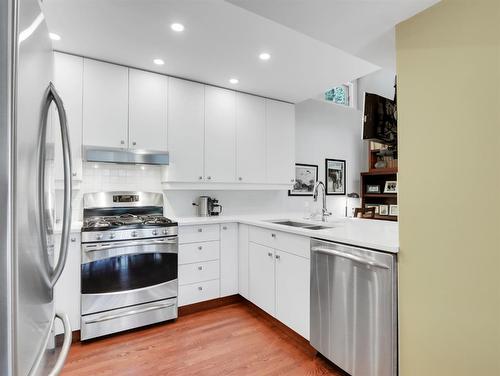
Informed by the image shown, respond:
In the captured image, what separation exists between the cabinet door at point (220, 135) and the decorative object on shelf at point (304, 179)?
120 cm

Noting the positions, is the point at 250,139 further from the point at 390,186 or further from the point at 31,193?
the point at 31,193

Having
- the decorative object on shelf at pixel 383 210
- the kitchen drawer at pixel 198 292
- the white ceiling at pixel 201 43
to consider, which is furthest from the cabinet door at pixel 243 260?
the decorative object on shelf at pixel 383 210

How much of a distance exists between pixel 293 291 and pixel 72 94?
102 inches

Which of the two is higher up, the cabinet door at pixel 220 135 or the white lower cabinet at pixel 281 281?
the cabinet door at pixel 220 135

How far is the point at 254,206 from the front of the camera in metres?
3.86

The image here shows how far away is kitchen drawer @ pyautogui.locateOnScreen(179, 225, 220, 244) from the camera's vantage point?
2.79 metres

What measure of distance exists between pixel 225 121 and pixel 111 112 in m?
1.22

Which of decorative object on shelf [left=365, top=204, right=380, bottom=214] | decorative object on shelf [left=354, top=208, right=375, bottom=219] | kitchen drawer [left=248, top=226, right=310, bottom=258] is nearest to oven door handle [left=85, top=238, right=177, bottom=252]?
kitchen drawer [left=248, top=226, right=310, bottom=258]

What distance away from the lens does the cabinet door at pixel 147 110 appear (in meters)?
2.76

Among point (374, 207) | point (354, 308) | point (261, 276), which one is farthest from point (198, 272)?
point (374, 207)

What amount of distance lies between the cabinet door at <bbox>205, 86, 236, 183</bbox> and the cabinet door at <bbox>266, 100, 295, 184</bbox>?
20.6 inches

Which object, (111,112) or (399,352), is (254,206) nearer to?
(111,112)

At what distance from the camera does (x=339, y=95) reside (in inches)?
192

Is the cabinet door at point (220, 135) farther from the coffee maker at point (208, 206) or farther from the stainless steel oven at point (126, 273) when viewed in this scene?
the stainless steel oven at point (126, 273)
